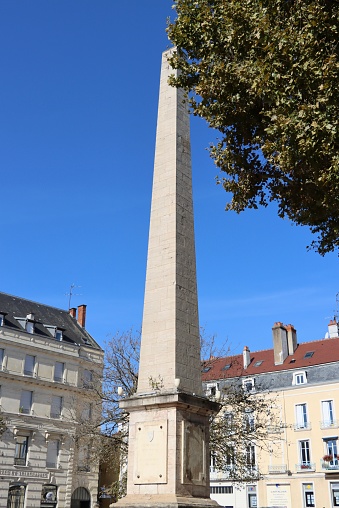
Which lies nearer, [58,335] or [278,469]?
[278,469]

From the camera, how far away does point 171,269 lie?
1196 cm

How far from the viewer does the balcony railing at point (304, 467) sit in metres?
36.2

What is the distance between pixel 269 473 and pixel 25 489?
51.1 ft

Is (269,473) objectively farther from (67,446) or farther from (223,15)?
(223,15)

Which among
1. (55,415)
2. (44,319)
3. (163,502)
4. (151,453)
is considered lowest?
(163,502)

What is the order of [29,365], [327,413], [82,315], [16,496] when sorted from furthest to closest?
1. [82,315]
2. [29,365]
3. [327,413]
4. [16,496]

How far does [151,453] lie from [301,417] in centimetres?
2964

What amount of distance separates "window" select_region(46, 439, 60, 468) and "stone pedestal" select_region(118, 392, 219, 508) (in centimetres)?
2830

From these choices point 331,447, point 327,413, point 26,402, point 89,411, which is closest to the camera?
point 89,411

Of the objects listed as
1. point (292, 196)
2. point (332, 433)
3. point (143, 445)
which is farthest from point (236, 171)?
point (332, 433)

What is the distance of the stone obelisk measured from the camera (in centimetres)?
1034

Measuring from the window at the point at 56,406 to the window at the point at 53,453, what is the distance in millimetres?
1629

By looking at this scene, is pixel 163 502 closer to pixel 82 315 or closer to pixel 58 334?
pixel 58 334

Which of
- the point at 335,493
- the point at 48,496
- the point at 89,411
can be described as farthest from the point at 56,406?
the point at 335,493
